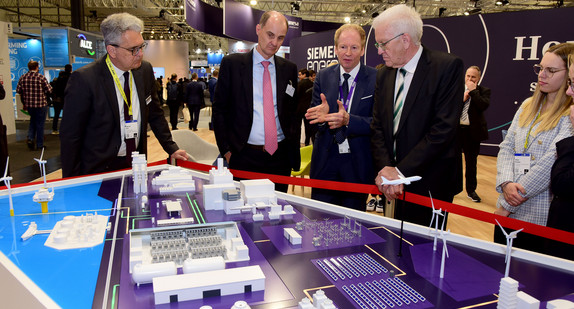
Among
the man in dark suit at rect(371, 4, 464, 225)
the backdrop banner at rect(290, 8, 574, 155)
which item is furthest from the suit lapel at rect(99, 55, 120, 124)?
the backdrop banner at rect(290, 8, 574, 155)

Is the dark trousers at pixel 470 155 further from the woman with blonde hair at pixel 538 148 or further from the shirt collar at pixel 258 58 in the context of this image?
the shirt collar at pixel 258 58

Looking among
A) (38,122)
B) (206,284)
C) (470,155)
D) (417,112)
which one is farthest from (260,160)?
(38,122)

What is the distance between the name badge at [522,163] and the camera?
1976 millimetres

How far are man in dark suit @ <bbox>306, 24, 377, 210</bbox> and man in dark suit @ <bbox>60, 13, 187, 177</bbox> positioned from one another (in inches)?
44.8

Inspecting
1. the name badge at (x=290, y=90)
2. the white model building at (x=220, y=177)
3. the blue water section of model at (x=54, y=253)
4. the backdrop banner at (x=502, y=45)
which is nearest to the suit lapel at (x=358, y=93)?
the name badge at (x=290, y=90)

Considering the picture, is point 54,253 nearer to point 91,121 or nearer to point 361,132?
point 91,121

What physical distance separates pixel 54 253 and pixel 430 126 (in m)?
1.71

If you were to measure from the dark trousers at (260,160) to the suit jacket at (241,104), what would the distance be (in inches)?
1.9

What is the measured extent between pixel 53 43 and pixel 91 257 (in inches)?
433

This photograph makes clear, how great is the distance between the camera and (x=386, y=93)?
210 cm

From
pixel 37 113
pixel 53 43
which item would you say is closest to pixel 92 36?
pixel 53 43

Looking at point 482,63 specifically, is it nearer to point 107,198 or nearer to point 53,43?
point 107,198

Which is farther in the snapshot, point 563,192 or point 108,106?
point 108,106

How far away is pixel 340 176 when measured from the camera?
2520mm
